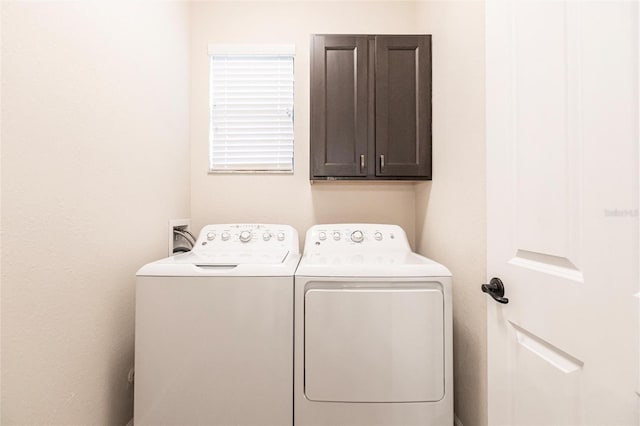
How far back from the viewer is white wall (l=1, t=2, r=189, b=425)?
83cm

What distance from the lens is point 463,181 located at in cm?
132

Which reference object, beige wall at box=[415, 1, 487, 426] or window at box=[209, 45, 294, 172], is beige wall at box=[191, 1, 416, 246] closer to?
window at box=[209, 45, 294, 172]

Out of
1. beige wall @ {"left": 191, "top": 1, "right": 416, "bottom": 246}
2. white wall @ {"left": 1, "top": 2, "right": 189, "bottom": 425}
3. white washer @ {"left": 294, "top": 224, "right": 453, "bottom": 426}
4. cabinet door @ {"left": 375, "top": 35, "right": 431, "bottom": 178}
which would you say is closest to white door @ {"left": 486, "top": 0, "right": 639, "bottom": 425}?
white washer @ {"left": 294, "top": 224, "right": 453, "bottom": 426}

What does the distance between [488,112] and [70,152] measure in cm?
150

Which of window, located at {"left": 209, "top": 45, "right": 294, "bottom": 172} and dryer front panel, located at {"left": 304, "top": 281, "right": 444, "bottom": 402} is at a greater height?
window, located at {"left": 209, "top": 45, "right": 294, "bottom": 172}

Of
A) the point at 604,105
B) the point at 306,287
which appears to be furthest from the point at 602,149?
the point at 306,287

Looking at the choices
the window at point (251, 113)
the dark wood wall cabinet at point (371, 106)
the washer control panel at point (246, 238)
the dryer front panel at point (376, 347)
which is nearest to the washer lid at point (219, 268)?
the dryer front panel at point (376, 347)

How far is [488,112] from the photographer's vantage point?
3.13 feet

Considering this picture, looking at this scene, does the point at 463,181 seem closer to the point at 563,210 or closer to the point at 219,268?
the point at 563,210

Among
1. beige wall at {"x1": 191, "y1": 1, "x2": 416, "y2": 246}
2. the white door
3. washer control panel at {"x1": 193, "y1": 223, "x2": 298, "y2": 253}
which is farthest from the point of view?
beige wall at {"x1": 191, "y1": 1, "x2": 416, "y2": 246}

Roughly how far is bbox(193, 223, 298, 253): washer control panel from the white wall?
27 cm

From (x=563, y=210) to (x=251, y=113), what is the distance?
1.88 metres

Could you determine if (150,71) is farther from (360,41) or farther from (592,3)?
(592,3)

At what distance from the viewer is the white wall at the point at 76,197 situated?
0.83 metres
